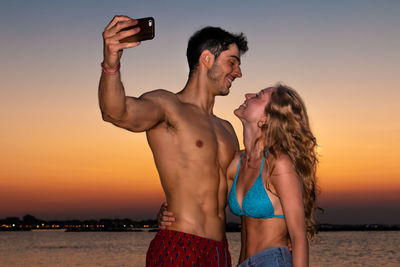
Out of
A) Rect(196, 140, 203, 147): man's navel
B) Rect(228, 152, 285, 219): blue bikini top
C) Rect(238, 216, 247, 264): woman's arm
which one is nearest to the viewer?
Rect(228, 152, 285, 219): blue bikini top

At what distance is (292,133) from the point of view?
195 inches

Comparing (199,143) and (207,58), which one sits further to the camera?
(207,58)

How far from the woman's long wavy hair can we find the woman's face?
0.14m

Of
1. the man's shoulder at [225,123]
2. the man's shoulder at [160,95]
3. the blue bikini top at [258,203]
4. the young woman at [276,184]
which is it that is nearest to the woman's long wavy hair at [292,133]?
the young woman at [276,184]

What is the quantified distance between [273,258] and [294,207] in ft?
1.51

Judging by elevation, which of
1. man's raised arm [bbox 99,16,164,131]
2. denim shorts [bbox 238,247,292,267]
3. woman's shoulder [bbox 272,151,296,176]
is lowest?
denim shorts [bbox 238,247,292,267]

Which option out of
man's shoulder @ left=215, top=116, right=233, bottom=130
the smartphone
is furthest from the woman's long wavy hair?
the smartphone

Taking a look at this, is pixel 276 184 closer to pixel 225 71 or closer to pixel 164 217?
pixel 164 217

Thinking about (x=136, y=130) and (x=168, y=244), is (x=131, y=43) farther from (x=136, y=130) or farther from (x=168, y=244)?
(x=168, y=244)

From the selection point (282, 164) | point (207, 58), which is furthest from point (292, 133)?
point (207, 58)

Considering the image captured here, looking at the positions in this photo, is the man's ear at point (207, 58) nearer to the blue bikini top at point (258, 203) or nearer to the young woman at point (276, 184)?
the young woman at point (276, 184)

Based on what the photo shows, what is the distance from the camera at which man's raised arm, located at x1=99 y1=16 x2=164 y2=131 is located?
168 inches

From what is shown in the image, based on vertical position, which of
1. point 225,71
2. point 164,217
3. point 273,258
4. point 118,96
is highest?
point 225,71

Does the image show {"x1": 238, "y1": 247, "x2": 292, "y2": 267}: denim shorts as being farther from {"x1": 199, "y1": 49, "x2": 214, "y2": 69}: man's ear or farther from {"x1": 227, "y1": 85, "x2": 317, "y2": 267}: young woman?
{"x1": 199, "y1": 49, "x2": 214, "y2": 69}: man's ear
